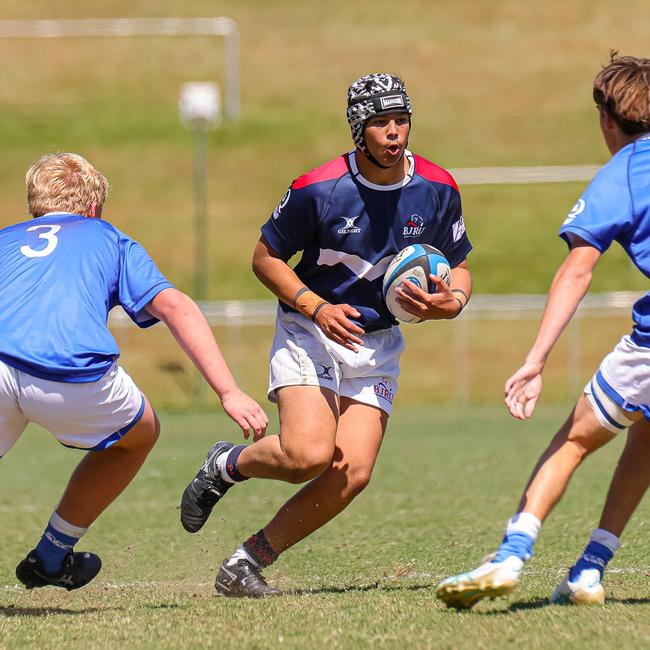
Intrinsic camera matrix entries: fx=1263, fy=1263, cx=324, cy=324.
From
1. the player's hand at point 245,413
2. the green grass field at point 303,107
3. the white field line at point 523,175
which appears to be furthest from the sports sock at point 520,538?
the white field line at point 523,175

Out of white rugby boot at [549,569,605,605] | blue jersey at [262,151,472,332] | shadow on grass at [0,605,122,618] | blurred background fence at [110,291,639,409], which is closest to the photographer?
white rugby boot at [549,569,605,605]

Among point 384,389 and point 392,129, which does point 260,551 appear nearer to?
point 384,389

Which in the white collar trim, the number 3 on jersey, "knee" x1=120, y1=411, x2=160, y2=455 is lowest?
"knee" x1=120, y1=411, x2=160, y2=455

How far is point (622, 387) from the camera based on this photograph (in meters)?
4.52

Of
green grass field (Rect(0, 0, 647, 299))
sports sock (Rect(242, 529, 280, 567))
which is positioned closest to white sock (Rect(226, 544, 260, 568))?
sports sock (Rect(242, 529, 280, 567))

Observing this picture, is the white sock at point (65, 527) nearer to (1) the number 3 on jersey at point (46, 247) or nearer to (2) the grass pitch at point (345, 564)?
(2) the grass pitch at point (345, 564)

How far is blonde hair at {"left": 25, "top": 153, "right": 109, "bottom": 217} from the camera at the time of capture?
17.1 feet

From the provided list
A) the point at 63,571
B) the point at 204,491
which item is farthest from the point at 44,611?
the point at 204,491

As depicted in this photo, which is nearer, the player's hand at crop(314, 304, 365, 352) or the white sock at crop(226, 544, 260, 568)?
the player's hand at crop(314, 304, 365, 352)

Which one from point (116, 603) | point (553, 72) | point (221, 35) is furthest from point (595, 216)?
point (221, 35)

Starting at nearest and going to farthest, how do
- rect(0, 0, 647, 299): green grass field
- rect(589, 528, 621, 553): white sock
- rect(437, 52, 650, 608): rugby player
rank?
rect(437, 52, 650, 608): rugby player, rect(589, 528, 621, 553): white sock, rect(0, 0, 647, 299): green grass field

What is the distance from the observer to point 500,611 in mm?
4547

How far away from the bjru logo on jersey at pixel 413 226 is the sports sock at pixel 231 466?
1.26 m

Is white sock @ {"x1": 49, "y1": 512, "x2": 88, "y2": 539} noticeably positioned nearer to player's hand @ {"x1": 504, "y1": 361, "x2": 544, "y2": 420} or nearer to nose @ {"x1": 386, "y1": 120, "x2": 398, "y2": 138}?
player's hand @ {"x1": 504, "y1": 361, "x2": 544, "y2": 420}
